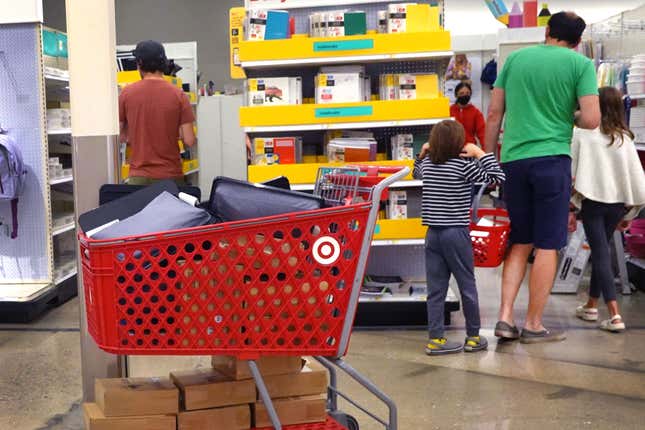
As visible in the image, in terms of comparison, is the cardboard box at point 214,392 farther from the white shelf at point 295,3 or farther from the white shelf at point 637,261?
the white shelf at point 637,261

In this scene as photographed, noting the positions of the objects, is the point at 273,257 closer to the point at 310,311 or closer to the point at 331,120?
the point at 310,311

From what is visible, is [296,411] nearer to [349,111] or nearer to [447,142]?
[447,142]

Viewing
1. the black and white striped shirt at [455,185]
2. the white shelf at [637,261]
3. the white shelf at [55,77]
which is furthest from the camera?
the white shelf at [637,261]

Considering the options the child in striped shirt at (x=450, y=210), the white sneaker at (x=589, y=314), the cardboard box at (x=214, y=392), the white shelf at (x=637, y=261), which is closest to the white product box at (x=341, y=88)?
the child in striped shirt at (x=450, y=210)

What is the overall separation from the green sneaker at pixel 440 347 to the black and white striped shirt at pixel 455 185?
0.68m

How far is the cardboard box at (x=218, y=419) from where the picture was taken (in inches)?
107

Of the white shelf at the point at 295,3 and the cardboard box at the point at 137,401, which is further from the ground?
the white shelf at the point at 295,3

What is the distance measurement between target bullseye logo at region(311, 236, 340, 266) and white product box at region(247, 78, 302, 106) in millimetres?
3243

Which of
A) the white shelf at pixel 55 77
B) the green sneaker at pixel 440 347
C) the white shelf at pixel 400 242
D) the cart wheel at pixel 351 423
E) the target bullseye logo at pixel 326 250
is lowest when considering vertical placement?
the green sneaker at pixel 440 347

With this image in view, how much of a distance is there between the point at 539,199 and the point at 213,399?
271cm

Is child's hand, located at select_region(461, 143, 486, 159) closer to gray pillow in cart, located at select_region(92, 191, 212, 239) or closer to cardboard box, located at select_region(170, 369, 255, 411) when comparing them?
cardboard box, located at select_region(170, 369, 255, 411)

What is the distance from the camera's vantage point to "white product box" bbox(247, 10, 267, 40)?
→ 550 cm

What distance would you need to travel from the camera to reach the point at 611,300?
5328 mm

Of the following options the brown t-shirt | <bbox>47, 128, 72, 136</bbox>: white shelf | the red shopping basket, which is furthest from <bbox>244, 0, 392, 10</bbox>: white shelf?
the red shopping basket
